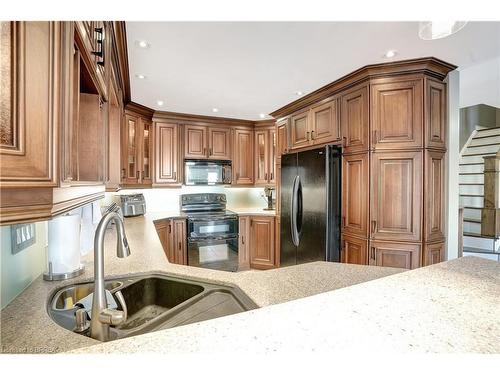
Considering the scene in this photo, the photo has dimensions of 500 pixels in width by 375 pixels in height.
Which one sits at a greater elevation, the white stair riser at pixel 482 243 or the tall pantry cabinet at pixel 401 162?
the tall pantry cabinet at pixel 401 162

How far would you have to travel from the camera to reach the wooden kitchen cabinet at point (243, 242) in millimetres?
3676

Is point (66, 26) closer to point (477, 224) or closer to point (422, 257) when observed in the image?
point (422, 257)

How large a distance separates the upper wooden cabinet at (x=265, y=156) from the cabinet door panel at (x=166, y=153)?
4.09 ft

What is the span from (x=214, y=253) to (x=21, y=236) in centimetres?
261

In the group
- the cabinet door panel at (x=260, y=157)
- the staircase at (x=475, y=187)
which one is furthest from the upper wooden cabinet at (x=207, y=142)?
the staircase at (x=475, y=187)

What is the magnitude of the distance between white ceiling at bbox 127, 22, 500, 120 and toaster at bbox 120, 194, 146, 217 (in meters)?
1.30

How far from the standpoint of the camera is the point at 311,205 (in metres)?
2.67

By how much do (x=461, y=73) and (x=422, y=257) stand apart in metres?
1.66

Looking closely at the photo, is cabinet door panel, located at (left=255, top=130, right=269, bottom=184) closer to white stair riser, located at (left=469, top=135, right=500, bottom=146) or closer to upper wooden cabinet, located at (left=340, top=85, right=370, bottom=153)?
upper wooden cabinet, located at (left=340, top=85, right=370, bottom=153)

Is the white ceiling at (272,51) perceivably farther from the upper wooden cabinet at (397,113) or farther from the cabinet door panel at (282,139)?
the cabinet door panel at (282,139)


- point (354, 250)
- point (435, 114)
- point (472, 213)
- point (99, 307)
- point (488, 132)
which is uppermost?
point (488, 132)

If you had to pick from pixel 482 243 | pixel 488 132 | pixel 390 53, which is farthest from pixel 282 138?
pixel 488 132

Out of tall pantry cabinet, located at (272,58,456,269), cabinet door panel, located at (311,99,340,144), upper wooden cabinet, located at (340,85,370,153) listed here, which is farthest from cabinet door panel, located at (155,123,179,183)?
tall pantry cabinet, located at (272,58,456,269)

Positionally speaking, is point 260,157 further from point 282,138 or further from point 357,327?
point 357,327
